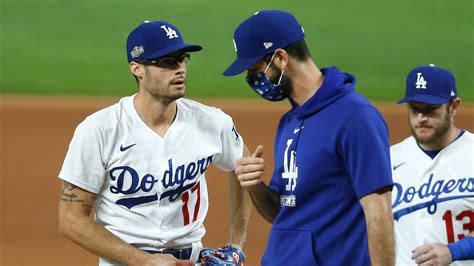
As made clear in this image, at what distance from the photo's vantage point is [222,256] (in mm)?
4898

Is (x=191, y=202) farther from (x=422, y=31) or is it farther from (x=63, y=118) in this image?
(x=422, y=31)

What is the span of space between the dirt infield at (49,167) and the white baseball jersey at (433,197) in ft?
11.5

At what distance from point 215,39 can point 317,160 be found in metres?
12.2

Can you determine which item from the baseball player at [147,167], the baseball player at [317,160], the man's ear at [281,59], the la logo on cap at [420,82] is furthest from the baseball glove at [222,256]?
the man's ear at [281,59]

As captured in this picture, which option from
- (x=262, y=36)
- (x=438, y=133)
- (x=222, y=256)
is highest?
(x=262, y=36)

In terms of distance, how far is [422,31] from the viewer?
16203 mm

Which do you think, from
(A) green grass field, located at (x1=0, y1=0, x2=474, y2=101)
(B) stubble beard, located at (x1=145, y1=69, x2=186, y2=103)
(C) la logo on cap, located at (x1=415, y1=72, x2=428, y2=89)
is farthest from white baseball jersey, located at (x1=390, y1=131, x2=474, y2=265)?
(A) green grass field, located at (x1=0, y1=0, x2=474, y2=101)

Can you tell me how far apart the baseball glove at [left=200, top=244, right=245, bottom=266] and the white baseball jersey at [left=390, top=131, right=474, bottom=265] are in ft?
2.69

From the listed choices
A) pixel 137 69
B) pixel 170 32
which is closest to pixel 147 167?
pixel 137 69

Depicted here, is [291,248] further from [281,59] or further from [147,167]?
[147,167]

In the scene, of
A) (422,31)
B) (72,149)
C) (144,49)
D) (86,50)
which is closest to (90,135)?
(72,149)

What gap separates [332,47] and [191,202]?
10986 mm

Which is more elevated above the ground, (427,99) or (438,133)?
(427,99)

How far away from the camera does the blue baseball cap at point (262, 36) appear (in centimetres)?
375
